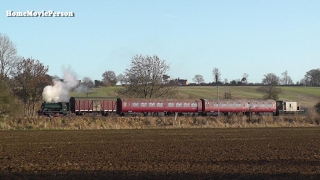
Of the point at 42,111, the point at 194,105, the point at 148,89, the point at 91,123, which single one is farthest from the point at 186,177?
the point at 148,89

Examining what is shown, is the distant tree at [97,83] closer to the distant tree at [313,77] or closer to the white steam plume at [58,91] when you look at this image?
the white steam plume at [58,91]

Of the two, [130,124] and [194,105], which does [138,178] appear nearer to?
[130,124]

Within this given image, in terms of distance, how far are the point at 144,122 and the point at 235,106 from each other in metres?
20.9

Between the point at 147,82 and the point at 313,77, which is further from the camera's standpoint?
the point at 313,77

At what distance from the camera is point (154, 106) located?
68.7 metres

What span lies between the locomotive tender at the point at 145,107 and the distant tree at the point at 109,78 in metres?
75.2

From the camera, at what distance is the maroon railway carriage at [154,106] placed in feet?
222

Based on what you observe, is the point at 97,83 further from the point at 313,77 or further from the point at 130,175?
the point at 130,175

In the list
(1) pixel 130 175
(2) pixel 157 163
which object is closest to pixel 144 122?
(2) pixel 157 163

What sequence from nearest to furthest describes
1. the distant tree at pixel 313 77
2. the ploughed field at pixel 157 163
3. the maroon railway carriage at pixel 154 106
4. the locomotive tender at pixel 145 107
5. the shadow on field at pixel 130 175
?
1. the shadow on field at pixel 130 175
2. the ploughed field at pixel 157 163
3. the locomotive tender at pixel 145 107
4. the maroon railway carriage at pixel 154 106
5. the distant tree at pixel 313 77

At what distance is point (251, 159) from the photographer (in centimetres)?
2248

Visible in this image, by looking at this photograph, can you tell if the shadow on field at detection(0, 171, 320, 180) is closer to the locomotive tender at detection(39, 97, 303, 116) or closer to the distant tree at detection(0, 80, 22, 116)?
the distant tree at detection(0, 80, 22, 116)

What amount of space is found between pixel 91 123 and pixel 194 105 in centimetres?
2101

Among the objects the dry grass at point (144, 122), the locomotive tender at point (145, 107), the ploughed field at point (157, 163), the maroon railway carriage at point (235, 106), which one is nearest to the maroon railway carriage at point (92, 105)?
the locomotive tender at point (145, 107)
